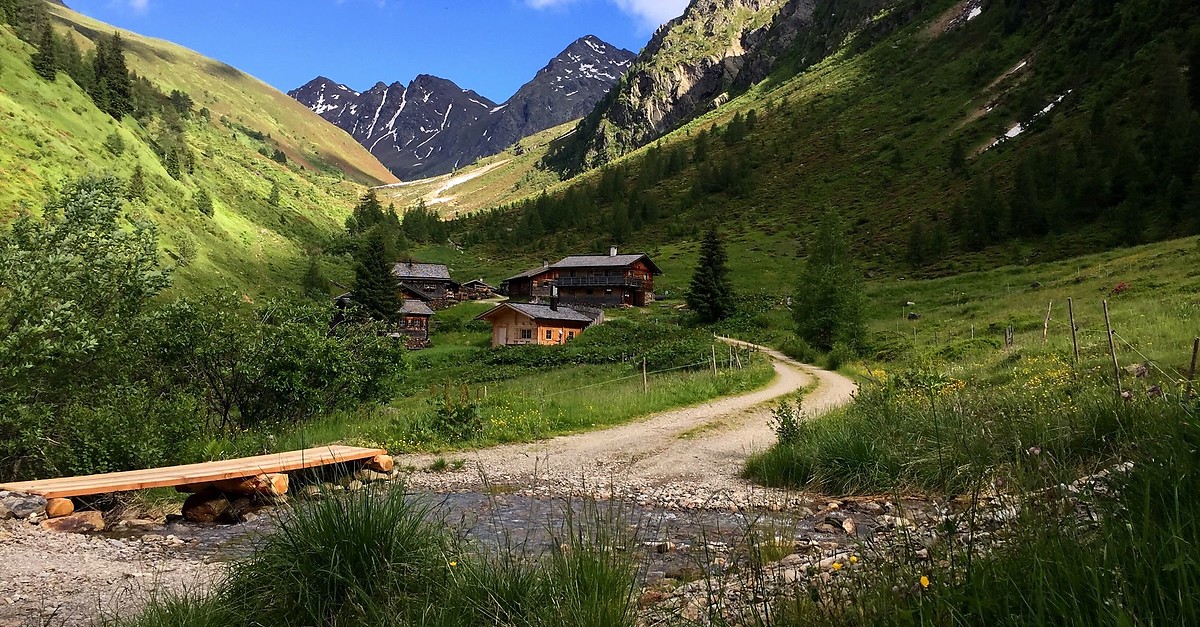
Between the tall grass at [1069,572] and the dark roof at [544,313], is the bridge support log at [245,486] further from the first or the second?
the dark roof at [544,313]

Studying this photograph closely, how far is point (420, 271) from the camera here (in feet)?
305

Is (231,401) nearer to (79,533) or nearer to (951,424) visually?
(79,533)

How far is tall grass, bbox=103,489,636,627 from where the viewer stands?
379 centimetres

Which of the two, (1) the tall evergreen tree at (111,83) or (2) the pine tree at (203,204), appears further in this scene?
(1) the tall evergreen tree at (111,83)

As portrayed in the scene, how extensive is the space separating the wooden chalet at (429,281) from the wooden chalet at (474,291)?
306 centimetres

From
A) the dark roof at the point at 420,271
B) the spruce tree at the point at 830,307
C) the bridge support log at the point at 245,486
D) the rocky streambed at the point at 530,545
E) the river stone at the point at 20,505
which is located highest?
the dark roof at the point at 420,271

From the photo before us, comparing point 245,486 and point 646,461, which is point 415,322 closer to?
point 646,461

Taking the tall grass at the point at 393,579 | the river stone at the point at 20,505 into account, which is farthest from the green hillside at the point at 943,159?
the river stone at the point at 20,505

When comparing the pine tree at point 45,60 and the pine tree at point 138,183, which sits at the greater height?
the pine tree at point 45,60

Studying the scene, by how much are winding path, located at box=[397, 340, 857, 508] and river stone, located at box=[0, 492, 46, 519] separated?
491 centimetres

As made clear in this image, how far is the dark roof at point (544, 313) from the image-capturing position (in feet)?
214

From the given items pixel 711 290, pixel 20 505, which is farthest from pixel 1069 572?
pixel 711 290

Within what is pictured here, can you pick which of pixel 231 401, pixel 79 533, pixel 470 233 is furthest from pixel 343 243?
pixel 79 533

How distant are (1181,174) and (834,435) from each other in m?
78.3
